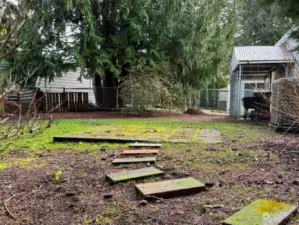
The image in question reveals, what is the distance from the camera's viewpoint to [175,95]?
471 inches

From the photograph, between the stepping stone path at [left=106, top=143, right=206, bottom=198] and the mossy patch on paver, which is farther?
the mossy patch on paver

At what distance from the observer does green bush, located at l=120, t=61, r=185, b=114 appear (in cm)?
1105

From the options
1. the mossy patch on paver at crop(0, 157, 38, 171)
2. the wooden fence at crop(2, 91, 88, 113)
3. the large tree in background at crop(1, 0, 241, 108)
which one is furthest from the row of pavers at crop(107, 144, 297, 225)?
the wooden fence at crop(2, 91, 88, 113)

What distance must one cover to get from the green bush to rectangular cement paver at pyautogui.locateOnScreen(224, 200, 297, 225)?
29.8ft

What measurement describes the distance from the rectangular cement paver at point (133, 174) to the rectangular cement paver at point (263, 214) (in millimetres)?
1144

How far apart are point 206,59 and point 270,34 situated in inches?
364

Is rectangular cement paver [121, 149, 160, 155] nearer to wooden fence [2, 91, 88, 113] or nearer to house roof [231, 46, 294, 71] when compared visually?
house roof [231, 46, 294, 71]

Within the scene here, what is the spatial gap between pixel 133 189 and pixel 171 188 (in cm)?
39

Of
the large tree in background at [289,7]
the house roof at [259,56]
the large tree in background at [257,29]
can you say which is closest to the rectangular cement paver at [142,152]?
the large tree in background at [289,7]

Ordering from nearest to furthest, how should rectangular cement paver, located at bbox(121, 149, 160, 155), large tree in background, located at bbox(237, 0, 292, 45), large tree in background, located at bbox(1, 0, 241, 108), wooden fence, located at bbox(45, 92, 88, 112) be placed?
rectangular cement paver, located at bbox(121, 149, 160, 155) → large tree in background, located at bbox(1, 0, 241, 108) → wooden fence, located at bbox(45, 92, 88, 112) → large tree in background, located at bbox(237, 0, 292, 45)

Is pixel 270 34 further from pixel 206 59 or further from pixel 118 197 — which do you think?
pixel 118 197

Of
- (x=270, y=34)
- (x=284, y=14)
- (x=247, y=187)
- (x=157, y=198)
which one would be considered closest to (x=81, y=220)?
(x=157, y=198)

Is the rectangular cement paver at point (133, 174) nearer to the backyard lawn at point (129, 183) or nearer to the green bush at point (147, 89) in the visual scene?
the backyard lawn at point (129, 183)

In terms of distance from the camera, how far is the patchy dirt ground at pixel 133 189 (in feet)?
6.86
